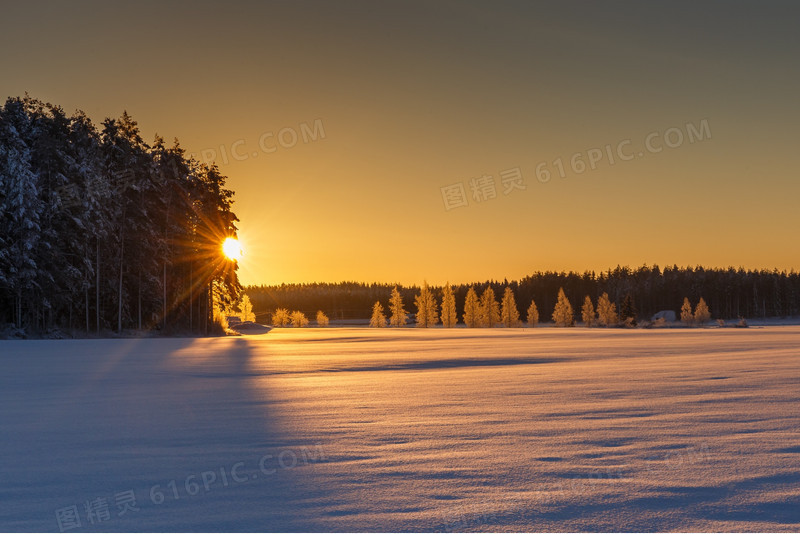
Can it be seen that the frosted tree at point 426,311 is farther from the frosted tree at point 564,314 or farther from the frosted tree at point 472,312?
the frosted tree at point 564,314

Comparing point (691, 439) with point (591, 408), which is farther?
point (591, 408)

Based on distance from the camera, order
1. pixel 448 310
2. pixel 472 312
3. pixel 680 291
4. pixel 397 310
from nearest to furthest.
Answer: pixel 448 310 → pixel 472 312 → pixel 397 310 → pixel 680 291

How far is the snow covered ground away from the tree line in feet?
110

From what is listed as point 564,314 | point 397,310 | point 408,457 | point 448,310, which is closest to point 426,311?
point 448,310

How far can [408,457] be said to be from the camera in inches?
208

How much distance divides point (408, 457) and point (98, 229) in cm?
4402

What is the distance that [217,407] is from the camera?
855cm

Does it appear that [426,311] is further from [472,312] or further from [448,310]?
[472,312]

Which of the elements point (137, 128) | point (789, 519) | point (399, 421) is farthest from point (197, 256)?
point (789, 519)

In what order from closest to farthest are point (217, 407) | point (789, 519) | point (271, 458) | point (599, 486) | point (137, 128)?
1. point (789, 519)
2. point (599, 486)
3. point (271, 458)
4. point (217, 407)
5. point (137, 128)

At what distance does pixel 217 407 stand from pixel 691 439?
608 cm

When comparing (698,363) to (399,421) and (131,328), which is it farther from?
(131,328)

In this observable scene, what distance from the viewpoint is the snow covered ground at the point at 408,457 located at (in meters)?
3.79

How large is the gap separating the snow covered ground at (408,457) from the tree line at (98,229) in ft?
110
